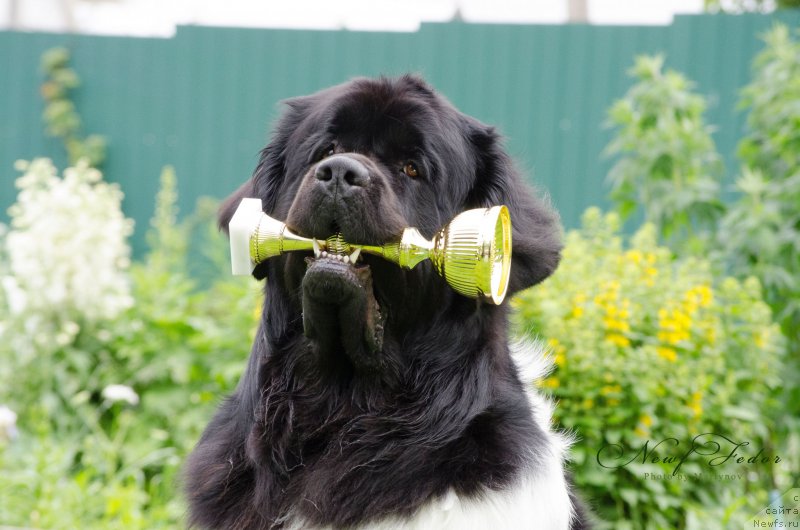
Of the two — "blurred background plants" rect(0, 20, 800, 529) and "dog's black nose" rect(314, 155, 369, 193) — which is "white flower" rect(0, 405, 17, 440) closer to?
"blurred background plants" rect(0, 20, 800, 529)

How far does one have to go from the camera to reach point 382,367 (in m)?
2.69

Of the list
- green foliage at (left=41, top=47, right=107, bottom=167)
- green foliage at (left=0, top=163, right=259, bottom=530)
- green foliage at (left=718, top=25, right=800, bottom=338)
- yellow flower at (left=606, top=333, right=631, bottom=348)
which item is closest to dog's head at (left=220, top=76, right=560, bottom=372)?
yellow flower at (left=606, top=333, right=631, bottom=348)

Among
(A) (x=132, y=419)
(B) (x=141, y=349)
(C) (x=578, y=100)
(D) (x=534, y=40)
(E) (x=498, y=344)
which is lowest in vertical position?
(A) (x=132, y=419)

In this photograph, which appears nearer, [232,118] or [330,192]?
[330,192]

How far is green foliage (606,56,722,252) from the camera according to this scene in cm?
506

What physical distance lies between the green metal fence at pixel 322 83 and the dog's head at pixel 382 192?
464 centimetres

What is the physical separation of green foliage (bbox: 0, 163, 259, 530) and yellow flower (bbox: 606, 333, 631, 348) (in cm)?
198

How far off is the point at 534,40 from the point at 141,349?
454 cm

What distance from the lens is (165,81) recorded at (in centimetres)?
852

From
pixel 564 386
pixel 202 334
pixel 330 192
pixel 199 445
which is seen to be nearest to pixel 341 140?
pixel 330 192

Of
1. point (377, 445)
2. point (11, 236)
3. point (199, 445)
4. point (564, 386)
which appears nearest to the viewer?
point (377, 445)

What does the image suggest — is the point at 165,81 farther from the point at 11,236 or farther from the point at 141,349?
the point at 141,349

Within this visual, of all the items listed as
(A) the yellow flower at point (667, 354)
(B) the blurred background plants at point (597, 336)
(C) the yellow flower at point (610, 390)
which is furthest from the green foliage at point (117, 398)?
(A) the yellow flower at point (667, 354)

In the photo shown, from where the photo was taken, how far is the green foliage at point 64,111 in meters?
8.27
